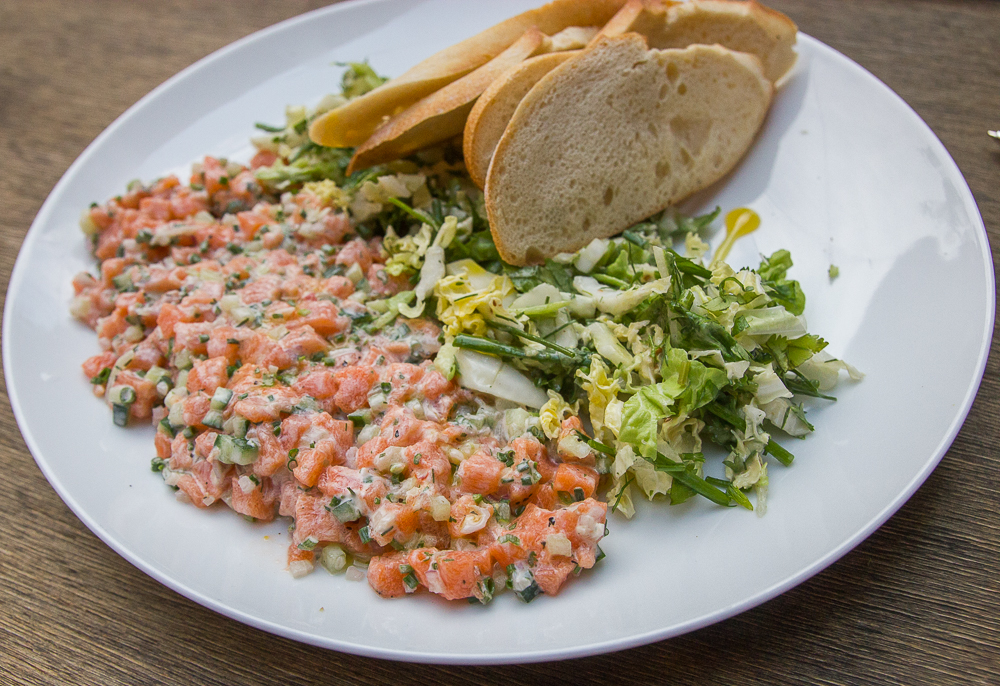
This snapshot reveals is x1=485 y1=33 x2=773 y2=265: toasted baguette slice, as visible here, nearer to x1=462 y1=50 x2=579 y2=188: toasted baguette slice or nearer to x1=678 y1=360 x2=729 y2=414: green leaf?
x1=462 y1=50 x2=579 y2=188: toasted baguette slice

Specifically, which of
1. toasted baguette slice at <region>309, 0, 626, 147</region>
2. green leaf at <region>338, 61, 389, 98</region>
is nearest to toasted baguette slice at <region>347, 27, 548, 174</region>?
toasted baguette slice at <region>309, 0, 626, 147</region>

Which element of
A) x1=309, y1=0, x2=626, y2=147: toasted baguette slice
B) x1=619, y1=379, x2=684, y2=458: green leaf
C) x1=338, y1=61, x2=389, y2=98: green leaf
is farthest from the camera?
x1=338, y1=61, x2=389, y2=98: green leaf

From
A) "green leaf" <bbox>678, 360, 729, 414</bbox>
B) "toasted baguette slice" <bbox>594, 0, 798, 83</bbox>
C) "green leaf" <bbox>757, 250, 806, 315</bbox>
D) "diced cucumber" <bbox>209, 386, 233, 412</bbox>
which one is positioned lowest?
"diced cucumber" <bbox>209, 386, 233, 412</bbox>

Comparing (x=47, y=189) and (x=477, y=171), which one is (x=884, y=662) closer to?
(x=477, y=171)

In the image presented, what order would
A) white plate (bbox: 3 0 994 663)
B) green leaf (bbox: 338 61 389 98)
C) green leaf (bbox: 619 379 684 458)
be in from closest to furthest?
white plate (bbox: 3 0 994 663), green leaf (bbox: 619 379 684 458), green leaf (bbox: 338 61 389 98)

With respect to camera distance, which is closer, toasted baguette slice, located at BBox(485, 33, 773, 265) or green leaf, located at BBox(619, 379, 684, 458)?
green leaf, located at BBox(619, 379, 684, 458)
